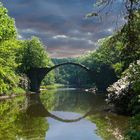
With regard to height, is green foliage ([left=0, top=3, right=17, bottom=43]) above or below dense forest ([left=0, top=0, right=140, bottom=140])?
above

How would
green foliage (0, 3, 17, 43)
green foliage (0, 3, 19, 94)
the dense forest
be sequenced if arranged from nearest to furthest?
1. the dense forest
2. green foliage (0, 3, 19, 94)
3. green foliage (0, 3, 17, 43)

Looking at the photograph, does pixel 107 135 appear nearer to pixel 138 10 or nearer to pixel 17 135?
pixel 17 135

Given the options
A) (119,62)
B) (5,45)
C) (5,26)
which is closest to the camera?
(119,62)

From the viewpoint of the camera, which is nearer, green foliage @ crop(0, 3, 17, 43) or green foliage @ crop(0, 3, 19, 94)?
green foliage @ crop(0, 3, 19, 94)

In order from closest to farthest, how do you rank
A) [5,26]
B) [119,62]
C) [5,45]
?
[119,62] < [5,45] < [5,26]

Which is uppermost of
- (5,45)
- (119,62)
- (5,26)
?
(5,26)

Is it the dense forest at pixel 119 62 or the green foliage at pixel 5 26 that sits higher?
the green foliage at pixel 5 26

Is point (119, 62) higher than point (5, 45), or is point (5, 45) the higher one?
point (5, 45)

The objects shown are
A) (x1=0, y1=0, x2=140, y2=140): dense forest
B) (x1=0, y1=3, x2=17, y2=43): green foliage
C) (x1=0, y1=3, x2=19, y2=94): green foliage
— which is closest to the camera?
(x1=0, y1=0, x2=140, y2=140): dense forest

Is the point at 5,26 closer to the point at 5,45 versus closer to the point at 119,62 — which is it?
the point at 5,45

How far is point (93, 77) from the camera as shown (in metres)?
118

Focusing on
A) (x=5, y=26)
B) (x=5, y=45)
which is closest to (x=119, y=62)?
(x=5, y=45)

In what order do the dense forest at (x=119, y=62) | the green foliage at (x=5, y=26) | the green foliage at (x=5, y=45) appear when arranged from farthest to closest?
the green foliage at (x=5, y=26) < the green foliage at (x=5, y=45) < the dense forest at (x=119, y=62)

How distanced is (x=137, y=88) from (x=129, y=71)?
0.59 m
